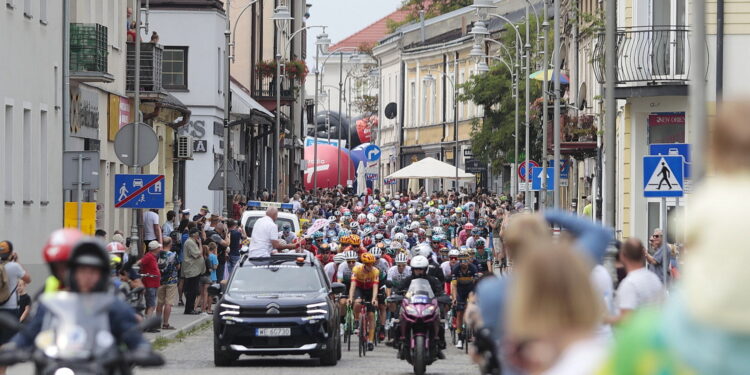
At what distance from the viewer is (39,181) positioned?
31.7m

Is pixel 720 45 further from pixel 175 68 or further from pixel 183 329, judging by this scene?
pixel 175 68

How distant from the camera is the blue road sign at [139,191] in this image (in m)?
27.9

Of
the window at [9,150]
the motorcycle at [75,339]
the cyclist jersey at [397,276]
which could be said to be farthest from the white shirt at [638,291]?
the window at [9,150]

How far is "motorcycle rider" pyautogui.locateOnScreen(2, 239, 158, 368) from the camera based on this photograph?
928 cm

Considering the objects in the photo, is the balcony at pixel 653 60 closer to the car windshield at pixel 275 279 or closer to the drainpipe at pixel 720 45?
the drainpipe at pixel 720 45

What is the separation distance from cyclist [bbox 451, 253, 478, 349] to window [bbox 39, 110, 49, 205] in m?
8.53

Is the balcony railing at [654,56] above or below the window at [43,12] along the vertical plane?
below

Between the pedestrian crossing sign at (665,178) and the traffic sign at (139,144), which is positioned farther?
the traffic sign at (139,144)

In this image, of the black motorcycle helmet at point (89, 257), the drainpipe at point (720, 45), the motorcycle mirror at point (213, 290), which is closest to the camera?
the black motorcycle helmet at point (89, 257)

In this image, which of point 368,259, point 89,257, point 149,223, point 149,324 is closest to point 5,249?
point 368,259

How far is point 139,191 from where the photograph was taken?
91.9 ft

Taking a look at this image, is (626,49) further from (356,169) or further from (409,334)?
(356,169)

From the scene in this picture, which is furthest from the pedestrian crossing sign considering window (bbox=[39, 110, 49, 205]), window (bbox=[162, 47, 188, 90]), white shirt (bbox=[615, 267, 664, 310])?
window (bbox=[162, 47, 188, 90])

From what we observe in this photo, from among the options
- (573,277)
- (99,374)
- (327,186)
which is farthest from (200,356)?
(327,186)
